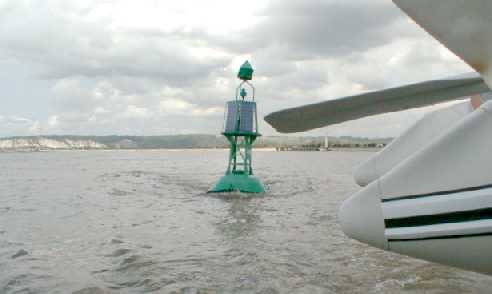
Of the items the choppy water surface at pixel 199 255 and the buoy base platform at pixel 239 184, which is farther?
the buoy base platform at pixel 239 184

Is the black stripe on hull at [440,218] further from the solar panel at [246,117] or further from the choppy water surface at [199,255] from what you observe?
the solar panel at [246,117]

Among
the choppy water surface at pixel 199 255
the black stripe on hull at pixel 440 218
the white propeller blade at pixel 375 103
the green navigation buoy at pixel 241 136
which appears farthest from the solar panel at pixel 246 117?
the black stripe on hull at pixel 440 218

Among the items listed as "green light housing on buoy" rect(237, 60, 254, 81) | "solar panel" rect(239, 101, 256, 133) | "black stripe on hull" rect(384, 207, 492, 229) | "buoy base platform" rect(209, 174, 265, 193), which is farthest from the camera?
"green light housing on buoy" rect(237, 60, 254, 81)

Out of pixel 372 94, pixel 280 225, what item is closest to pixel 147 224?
pixel 280 225

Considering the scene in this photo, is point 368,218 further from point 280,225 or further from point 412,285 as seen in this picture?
point 280,225

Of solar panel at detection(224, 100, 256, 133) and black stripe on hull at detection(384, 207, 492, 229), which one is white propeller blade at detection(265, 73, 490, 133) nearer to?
black stripe on hull at detection(384, 207, 492, 229)

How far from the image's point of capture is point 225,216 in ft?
54.5

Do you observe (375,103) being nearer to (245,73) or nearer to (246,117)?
(246,117)

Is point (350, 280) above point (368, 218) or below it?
below

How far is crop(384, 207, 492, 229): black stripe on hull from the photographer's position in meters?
2.86

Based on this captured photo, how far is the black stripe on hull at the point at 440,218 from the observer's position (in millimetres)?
2855

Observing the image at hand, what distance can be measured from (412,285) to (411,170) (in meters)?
5.15

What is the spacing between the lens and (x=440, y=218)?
303cm

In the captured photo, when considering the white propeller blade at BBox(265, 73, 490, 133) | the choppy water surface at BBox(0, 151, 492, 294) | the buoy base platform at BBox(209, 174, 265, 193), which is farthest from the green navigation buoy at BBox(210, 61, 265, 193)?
the white propeller blade at BBox(265, 73, 490, 133)
